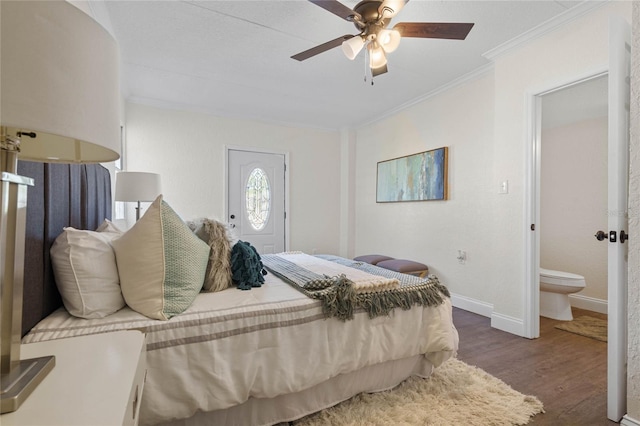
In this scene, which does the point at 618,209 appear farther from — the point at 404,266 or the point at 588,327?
the point at 404,266

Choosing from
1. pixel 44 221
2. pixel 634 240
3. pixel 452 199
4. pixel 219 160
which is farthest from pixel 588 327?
pixel 219 160

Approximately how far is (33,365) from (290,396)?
109cm

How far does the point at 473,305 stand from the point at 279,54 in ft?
10.5

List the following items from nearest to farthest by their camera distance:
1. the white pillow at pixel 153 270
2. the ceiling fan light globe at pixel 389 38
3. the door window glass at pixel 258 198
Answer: the white pillow at pixel 153 270 < the ceiling fan light globe at pixel 389 38 < the door window glass at pixel 258 198

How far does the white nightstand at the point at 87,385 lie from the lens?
1.70 feet

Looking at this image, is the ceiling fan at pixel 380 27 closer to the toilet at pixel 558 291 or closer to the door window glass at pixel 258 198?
the toilet at pixel 558 291

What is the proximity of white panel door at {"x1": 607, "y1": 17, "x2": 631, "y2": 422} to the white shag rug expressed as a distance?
1.21ft

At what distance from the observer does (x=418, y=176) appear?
3.87 m

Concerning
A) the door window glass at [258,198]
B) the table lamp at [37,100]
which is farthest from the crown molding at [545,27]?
the door window glass at [258,198]

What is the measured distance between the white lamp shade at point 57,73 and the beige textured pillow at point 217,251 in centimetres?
109

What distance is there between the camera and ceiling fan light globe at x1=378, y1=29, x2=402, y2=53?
6.29 ft

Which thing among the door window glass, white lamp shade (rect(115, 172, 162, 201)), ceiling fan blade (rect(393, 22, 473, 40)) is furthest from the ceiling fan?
the door window glass

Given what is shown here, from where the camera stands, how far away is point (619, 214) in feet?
4.91

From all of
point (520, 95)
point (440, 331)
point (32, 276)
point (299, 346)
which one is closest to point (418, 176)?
point (520, 95)
